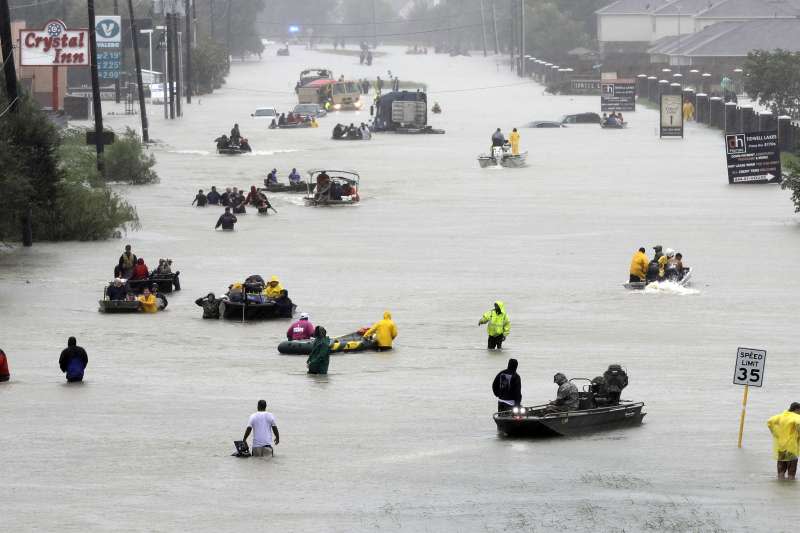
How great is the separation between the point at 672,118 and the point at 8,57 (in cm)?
5664

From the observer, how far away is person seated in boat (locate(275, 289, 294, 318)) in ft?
129

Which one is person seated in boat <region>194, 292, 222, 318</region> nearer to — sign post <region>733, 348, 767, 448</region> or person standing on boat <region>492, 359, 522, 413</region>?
person standing on boat <region>492, 359, 522, 413</region>

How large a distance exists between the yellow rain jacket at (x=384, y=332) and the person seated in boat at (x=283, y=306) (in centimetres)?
443

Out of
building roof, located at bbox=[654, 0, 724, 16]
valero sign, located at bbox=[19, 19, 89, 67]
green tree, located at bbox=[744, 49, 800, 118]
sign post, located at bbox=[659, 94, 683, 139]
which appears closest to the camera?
valero sign, located at bbox=[19, 19, 89, 67]

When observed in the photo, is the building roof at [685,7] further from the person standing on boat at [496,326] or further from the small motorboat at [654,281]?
the person standing on boat at [496,326]

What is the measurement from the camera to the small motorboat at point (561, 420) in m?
26.2

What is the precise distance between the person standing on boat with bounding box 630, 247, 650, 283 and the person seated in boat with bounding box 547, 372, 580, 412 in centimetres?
1755

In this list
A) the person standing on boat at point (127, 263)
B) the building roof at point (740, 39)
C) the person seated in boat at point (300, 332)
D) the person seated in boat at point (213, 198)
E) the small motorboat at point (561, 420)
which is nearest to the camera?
the small motorboat at point (561, 420)

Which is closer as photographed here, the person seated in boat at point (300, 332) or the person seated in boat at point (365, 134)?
the person seated in boat at point (300, 332)

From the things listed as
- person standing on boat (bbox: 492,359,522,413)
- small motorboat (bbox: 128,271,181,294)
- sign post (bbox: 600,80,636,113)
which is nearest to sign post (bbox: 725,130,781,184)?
small motorboat (bbox: 128,271,181,294)

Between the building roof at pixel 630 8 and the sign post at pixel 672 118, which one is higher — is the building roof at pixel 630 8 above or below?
above

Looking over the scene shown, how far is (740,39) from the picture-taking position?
153500 mm

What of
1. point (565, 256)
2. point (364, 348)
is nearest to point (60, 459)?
point (364, 348)

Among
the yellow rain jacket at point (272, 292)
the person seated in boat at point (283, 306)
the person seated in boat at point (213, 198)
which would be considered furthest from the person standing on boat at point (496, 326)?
the person seated in boat at point (213, 198)
